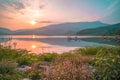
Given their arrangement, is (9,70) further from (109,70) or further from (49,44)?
(49,44)

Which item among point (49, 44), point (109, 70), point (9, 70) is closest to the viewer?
point (109, 70)

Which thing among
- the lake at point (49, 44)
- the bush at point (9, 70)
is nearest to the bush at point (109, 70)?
the lake at point (49, 44)

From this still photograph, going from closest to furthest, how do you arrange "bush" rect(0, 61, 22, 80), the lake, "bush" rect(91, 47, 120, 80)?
"bush" rect(91, 47, 120, 80) < "bush" rect(0, 61, 22, 80) < the lake

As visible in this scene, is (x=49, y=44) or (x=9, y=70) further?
(x=49, y=44)

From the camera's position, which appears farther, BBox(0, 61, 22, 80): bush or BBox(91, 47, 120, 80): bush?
BBox(0, 61, 22, 80): bush

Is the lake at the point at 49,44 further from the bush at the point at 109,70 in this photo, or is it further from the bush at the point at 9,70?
the bush at the point at 9,70

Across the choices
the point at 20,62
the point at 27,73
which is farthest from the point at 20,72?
the point at 20,62

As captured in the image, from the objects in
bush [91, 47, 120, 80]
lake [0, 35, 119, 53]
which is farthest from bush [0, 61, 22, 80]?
lake [0, 35, 119, 53]

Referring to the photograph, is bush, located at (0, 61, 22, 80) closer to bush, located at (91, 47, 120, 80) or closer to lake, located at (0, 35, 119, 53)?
bush, located at (91, 47, 120, 80)

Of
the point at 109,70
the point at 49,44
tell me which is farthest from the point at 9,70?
the point at 49,44

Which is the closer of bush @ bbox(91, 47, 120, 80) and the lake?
bush @ bbox(91, 47, 120, 80)

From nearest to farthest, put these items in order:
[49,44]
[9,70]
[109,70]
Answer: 1. [109,70]
2. [9,70]
3. [49,44]

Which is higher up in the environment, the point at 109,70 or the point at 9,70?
the point at 109,70

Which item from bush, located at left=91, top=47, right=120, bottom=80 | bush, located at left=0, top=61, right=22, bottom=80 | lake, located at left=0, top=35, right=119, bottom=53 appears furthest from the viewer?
lake, located at left=0, top=35, right=119, bottom=53
